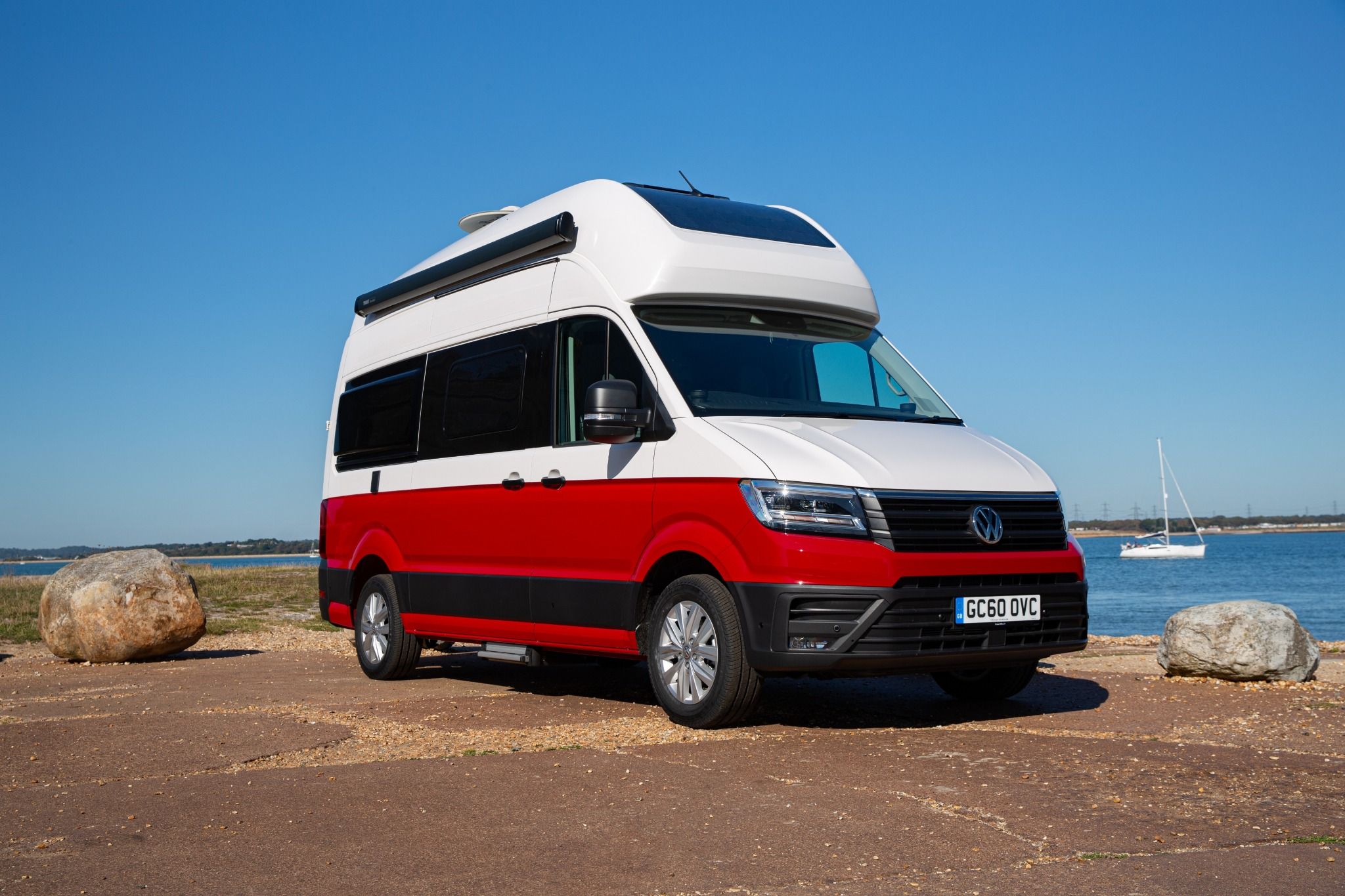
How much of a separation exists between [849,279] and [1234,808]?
4.55 meters

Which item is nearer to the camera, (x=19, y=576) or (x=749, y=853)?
(x=749, y=853)

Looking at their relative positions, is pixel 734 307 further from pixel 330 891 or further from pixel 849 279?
pixel 330 891

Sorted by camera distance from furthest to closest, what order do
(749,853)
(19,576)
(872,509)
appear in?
(19,576), (872,509), (749,853)

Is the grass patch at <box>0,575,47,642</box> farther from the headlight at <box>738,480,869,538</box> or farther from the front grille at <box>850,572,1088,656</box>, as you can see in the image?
the front grille at <box>850,572,1088,656</box>

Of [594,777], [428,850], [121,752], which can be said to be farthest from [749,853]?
[121,752]

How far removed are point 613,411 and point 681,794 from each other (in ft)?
8.44

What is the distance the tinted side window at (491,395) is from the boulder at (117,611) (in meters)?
4.17

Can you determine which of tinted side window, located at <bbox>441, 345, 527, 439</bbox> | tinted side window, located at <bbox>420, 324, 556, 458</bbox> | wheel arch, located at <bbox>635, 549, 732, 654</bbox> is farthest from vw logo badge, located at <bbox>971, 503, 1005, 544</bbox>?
tinted side window, located at <bbox>441, 345, 527, 439</bbox>

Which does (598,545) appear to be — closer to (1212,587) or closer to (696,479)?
(696,479)

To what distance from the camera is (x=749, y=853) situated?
14.9 feet

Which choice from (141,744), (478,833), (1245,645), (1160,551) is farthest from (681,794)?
(1160,551)

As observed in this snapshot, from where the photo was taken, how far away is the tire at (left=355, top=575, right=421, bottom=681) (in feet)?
34.5

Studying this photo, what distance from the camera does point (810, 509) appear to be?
22.4ft

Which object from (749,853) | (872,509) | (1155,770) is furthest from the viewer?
(872,509)
